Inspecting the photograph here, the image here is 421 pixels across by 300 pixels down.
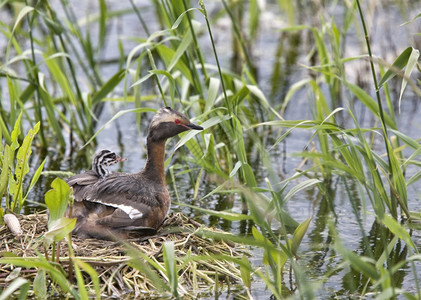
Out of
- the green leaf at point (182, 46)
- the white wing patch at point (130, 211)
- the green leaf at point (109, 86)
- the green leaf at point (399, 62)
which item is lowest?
the white wing patch at point (130, 211)

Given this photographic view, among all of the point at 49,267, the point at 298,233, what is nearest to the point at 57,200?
the point at 49,267

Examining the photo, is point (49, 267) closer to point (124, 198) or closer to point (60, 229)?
point (60, 229)

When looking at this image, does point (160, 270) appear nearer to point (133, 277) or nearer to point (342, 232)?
point (133, 277)

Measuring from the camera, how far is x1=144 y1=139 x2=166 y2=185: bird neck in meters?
5.75

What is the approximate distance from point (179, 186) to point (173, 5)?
1732mm

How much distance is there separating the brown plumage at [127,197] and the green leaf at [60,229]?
3.06ft

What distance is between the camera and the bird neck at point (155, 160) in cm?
575

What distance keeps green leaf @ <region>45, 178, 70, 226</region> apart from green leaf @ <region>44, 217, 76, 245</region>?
4.3 inches

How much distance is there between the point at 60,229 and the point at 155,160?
1.61 meters

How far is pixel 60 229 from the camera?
14.0ft

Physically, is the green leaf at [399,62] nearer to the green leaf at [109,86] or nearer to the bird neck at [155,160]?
the bird neck at [155,160]

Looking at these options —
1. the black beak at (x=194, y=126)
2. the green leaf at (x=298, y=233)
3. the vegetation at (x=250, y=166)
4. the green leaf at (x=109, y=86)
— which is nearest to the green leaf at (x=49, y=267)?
the vegetation at (x=250, y=166)

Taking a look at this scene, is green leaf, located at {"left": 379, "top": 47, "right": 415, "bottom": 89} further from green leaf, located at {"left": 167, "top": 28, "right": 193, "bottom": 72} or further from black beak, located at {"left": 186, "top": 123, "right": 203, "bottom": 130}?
green leaf, located at {"left": 167, "top": 28, "right": 193, "bottom": 72}

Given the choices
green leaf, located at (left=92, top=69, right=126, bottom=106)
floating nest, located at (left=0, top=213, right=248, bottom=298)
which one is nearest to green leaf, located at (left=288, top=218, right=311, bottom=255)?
floating nest, located at (left=0, top=213, right=248, bottom=298)
